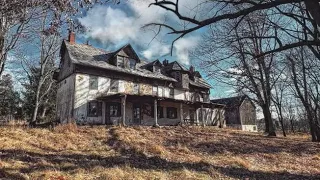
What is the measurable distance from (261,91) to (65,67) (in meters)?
20.9

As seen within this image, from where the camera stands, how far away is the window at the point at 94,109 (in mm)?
27531

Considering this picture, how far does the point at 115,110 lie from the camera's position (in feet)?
96.9

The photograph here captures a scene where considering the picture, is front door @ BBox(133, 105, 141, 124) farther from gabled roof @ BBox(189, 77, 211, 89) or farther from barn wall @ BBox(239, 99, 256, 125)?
barn wall @ BBox(239, 99, 256, 125)

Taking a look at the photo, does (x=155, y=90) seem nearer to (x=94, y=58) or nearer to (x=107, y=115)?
(x=107, y=115)

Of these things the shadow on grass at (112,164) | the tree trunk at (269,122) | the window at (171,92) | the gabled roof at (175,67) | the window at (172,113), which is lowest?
the shadow on grass at (112,164)

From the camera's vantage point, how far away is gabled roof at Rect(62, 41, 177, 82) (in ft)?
91.1

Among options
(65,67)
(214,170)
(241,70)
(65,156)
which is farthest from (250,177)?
(65,67)

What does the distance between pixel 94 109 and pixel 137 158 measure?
15563mm

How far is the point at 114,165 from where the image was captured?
1116cm

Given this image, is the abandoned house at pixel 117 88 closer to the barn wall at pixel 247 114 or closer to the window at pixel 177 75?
the window at pixel 177 75

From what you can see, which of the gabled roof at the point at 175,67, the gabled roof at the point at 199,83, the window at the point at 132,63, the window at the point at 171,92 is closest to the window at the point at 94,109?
the window at the point at 132,63

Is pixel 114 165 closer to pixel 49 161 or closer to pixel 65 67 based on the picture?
pixel 49 161

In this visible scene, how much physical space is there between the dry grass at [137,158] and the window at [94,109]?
624cm

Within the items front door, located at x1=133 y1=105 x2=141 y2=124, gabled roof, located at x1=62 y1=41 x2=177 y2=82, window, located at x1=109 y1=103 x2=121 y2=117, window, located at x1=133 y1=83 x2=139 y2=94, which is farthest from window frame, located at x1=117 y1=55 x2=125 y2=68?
front door, located at x1=133 y1=105 x2=141 y2=124
